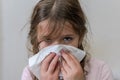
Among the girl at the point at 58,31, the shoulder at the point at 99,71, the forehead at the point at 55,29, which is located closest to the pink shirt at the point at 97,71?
the shoulder at the point at 99,71

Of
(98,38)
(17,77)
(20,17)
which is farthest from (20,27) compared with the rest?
(98,38)

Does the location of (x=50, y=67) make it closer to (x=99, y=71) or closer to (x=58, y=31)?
(x=58, y=31)

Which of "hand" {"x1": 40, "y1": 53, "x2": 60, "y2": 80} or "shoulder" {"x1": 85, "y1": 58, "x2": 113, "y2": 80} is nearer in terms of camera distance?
"hand" {"x1": 40, "y1": 53, "x2": 60, "y2": 80}

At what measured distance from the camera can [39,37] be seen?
1.14 meters

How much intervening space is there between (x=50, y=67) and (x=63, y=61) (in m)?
0.05

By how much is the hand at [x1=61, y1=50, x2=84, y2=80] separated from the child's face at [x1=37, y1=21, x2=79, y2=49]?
0.05m

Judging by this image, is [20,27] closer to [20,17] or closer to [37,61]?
[20,17]

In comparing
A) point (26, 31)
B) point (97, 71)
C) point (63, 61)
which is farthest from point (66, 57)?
point (26, 31)

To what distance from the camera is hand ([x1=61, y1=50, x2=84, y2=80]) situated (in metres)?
1.07

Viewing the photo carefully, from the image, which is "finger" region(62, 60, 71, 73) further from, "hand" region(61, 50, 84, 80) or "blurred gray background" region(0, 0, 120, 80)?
"blurred gray background" region(0, 0, 120, 80)

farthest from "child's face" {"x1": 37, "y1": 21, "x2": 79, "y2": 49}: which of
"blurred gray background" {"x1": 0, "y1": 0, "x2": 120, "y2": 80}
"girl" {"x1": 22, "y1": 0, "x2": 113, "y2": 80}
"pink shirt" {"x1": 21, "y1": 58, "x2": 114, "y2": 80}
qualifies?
"blurred gray background" {"x1": 0, "y1": 0, "x2": 120, "y2": 80}

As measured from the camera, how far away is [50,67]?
1.09 meters

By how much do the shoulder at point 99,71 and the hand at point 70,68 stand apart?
0.55 ft

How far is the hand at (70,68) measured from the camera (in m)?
1.07
